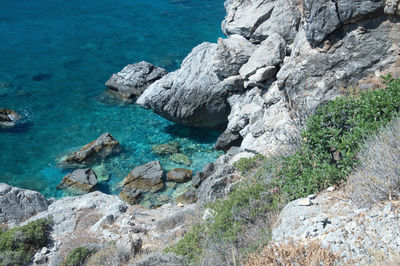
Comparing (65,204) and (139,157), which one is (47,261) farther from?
(139,157)

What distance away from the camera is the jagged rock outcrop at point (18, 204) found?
15398mm

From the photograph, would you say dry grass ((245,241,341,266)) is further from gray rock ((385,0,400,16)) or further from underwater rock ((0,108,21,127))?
underwater rock ((0,108,21,127))

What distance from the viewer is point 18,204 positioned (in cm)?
1584

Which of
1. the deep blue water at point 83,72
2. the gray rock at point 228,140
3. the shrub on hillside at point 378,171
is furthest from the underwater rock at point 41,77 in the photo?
the shrub on hillside at point 378,171

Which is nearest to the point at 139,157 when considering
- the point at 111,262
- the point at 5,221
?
the point at 5,221

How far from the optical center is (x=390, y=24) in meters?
12.9

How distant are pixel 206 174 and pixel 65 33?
28.3 meters

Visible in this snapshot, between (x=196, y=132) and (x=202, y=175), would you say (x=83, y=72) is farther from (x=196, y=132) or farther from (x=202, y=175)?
(x=202, y=175)

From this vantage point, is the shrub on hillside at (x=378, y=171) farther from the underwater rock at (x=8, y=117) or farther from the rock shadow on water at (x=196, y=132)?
the underwater rock at (x=8, y=117)

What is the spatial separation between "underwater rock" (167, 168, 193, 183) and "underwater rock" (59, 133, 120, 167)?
14.8ft

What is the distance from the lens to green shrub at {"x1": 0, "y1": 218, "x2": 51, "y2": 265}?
38.3ft

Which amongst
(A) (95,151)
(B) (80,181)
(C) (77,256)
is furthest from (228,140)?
(C) (77,256)

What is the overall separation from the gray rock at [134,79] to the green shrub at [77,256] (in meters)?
18.7

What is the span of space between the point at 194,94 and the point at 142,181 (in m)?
6.59
